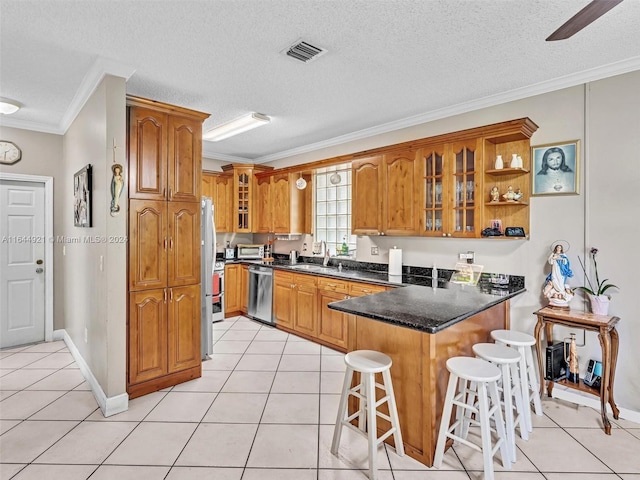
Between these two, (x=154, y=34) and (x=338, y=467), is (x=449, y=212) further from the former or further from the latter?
(x=154, y=34)

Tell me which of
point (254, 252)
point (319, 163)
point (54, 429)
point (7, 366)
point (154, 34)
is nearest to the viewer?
point (154, 34)

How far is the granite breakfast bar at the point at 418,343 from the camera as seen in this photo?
2043 mm

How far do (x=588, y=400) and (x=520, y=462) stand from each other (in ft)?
3.87

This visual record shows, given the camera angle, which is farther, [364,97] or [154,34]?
[364,97]

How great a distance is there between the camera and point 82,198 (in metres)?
3.17

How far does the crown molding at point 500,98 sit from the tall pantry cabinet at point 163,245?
2.10 meters

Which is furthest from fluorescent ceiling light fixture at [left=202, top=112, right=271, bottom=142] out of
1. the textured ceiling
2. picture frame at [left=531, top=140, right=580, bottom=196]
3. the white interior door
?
picture frame at [left=531, top=140, right=580, bottom=196]

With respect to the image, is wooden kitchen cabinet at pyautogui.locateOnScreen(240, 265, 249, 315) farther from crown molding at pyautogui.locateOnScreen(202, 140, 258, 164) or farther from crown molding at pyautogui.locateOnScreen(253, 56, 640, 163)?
crown molding at pyautogui.locateOnScreen(253, 56, 640, 163)

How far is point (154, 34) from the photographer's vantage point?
7.35 feet

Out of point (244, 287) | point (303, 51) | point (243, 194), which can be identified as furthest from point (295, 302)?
point (303, 51)

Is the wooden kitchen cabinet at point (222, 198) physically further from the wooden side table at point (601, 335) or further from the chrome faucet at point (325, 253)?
the wooden side table at point (601, 335)

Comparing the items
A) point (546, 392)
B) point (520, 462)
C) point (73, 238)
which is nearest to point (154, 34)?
point (73, 238)

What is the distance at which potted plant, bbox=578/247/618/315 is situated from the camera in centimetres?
263

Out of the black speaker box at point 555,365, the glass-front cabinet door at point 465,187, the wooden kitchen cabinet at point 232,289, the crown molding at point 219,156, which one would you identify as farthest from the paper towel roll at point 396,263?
the crown molding at point 219,156
